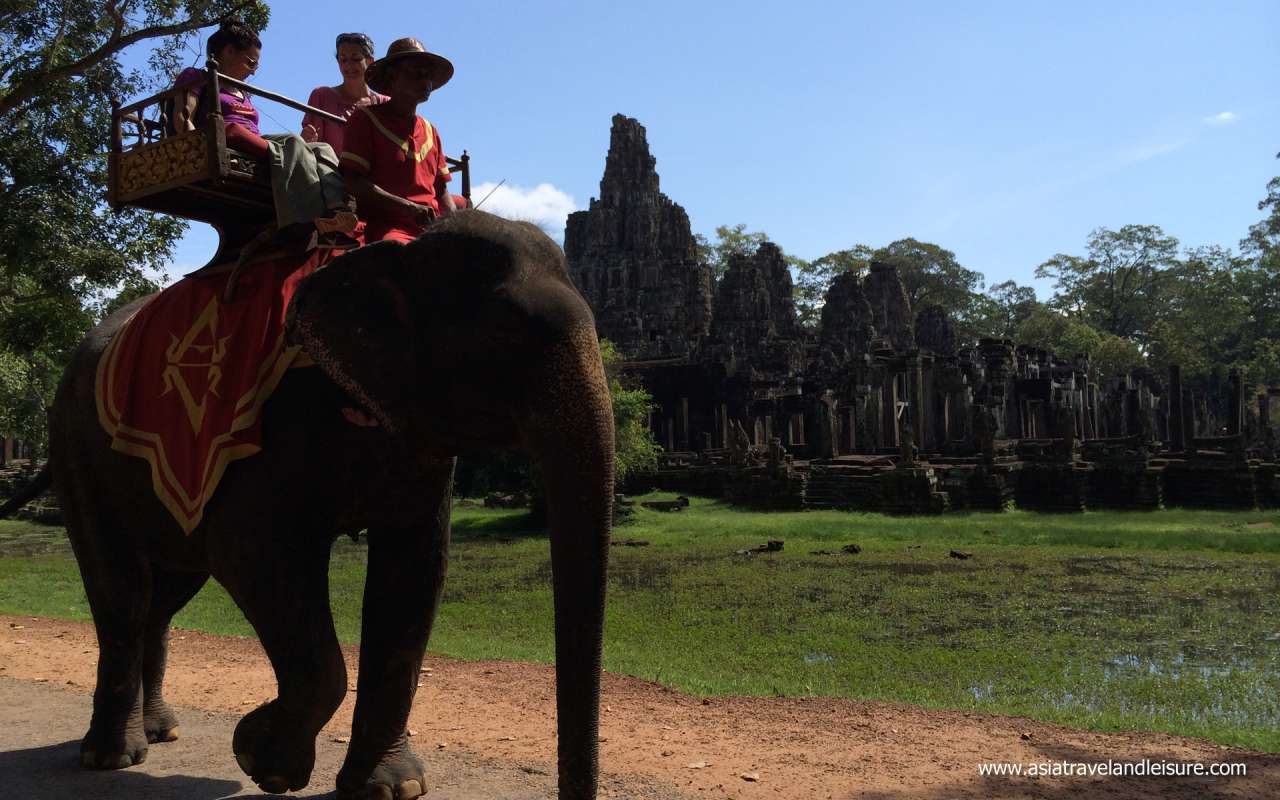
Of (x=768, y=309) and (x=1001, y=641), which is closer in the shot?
(x=1001, y=641)

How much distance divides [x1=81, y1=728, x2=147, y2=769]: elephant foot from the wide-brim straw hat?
3.36 meters

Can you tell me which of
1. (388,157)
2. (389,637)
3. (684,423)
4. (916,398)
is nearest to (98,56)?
(388,157)

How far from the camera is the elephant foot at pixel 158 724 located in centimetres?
550

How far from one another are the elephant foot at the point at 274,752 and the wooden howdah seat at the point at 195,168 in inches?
84.8

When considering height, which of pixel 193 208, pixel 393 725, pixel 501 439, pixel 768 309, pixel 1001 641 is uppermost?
pixel 768 309

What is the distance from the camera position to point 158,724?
18.1 ft

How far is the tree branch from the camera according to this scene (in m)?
11.6

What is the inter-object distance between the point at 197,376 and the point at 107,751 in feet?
6.75

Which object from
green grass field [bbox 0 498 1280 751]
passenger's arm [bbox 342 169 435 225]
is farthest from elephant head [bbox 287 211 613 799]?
green grass field [bbox 0 498 1280 751]

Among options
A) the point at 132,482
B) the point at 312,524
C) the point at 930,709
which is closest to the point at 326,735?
the point at 132,482

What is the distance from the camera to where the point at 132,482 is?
459 cm

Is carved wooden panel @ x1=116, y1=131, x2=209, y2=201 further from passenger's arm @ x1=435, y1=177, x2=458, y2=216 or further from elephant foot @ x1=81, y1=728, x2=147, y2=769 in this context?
elephant foot @ x1=81, y1=728, x2=147, y2=769

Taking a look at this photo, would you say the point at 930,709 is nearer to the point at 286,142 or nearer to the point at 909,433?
the point at 286,142

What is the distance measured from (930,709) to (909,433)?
1902cm
